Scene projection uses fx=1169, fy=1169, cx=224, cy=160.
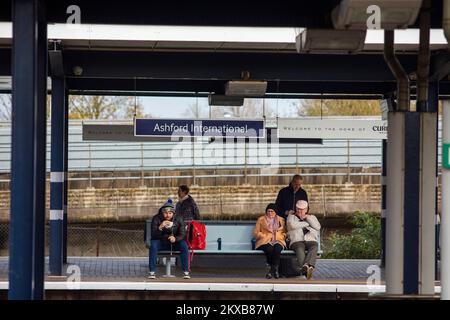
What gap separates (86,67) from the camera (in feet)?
53.9

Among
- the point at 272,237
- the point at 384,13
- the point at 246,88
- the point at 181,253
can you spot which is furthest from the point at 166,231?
the point at 384,13

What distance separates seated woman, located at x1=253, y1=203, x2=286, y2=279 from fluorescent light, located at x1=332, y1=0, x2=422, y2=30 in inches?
283

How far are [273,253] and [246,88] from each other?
2.42 m

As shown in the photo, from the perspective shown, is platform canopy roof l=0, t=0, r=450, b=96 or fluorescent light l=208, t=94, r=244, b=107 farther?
fluorescent light l=208, t=94, r=244, b=107

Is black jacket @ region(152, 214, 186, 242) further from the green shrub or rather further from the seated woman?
the green shrub

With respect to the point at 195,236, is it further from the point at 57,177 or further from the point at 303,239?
the point at 57,177

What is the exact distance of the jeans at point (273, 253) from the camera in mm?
16844

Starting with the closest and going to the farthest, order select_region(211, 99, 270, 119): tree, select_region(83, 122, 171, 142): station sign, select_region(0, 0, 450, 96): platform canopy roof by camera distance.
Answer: select_region(0, 0, 450, 96): platform canopy roof → select_region(83, 122, 171, 142): station sign → select_region(211, 99, 270, 119): tree

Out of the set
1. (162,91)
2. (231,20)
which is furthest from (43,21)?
(162,91)

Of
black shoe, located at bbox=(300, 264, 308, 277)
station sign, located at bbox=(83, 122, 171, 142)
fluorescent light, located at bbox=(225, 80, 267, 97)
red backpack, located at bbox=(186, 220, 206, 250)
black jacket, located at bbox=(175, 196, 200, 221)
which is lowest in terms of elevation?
black shoe, located at bbox=(300, 264, 308, 277)

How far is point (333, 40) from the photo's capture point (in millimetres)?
10938

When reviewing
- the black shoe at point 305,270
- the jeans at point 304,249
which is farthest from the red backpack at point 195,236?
the black shoe at point 305,270

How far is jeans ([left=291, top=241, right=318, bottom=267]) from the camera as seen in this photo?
16.9 metres

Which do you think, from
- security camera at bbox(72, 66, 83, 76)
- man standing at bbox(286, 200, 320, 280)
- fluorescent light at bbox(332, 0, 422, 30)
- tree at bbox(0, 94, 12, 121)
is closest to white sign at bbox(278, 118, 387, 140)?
man standing at bbox(286, 200, 320, 280)
